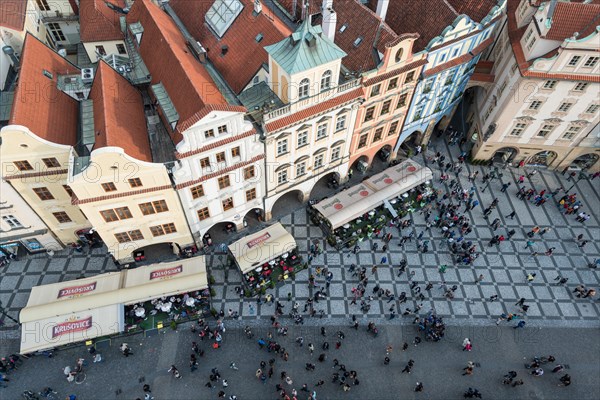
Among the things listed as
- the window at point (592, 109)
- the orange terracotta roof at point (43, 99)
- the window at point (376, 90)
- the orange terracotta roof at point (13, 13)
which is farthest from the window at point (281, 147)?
the window at point (592, 109)

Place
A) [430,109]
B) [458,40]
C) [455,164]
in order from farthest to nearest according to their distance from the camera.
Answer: [455,164] → [430,109] → [458,40]

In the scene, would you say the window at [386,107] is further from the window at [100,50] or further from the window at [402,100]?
the window at [100,50]

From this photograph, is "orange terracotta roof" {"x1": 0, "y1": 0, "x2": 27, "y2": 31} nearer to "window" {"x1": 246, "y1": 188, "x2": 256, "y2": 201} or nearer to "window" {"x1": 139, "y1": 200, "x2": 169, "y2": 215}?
"window" {"x1": 139, "y1": 200, "x2": 169, "y2": 215}

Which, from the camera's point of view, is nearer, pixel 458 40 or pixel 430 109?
pixel 458 40

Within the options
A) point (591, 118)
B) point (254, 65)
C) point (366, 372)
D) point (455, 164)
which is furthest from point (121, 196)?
point (591, 118)

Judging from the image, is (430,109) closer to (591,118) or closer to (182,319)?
(591,118)

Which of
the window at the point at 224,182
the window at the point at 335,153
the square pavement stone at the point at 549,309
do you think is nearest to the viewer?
the window at the point at 224,182

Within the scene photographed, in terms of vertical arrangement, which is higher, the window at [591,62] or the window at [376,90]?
the window at [591,62]
